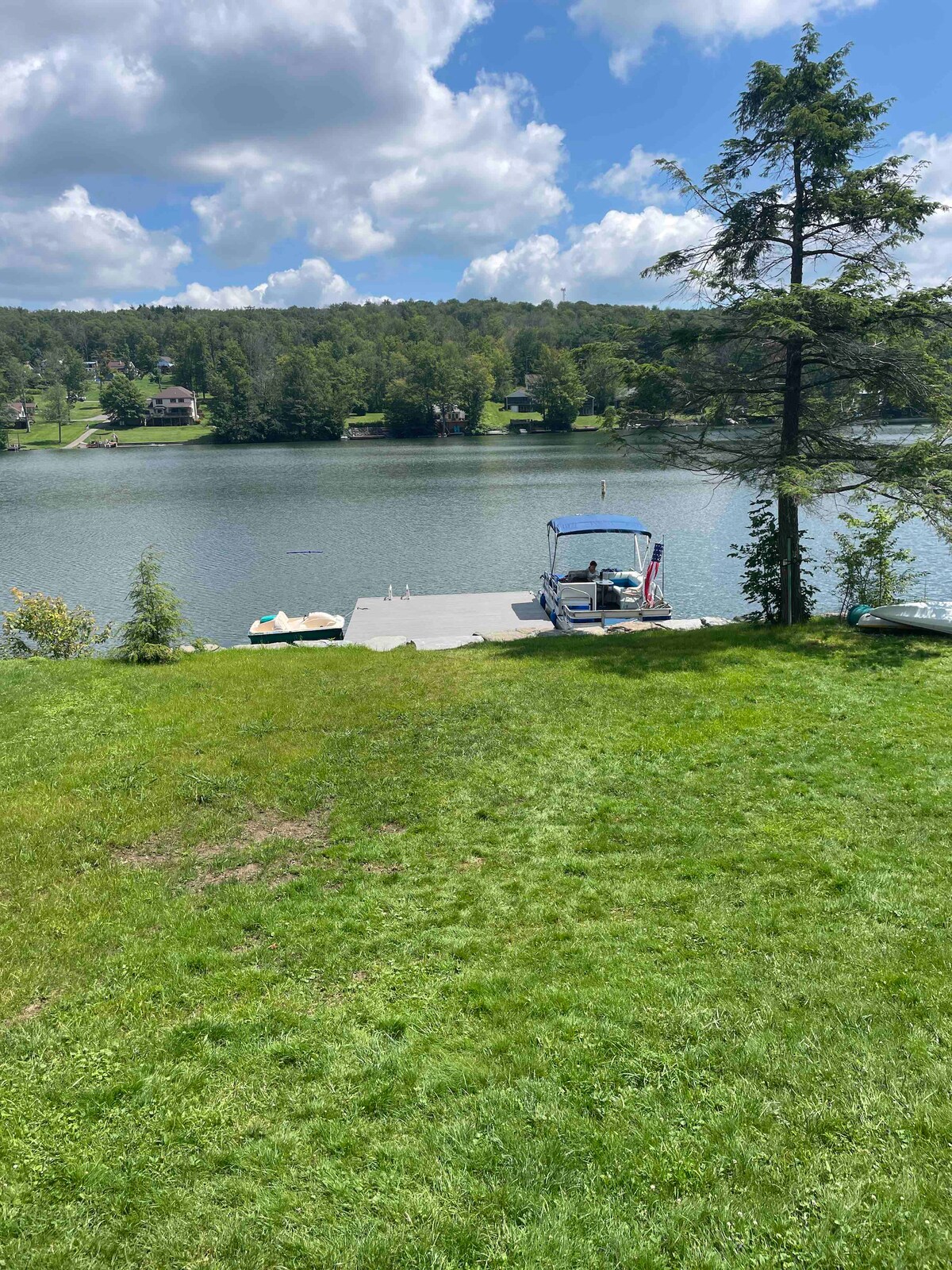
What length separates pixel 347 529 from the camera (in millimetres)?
38062

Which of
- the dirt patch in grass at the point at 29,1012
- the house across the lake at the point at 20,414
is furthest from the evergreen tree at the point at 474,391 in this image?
the dirt patch in grass at the point at 29,1012

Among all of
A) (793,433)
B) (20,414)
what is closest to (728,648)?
(793,433)

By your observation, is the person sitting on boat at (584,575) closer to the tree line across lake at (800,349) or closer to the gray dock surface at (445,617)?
the gray dock surface at (445,617)

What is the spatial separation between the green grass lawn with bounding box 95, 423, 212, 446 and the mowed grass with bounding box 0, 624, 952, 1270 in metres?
111

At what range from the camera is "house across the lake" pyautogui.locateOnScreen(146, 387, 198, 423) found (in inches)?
5000

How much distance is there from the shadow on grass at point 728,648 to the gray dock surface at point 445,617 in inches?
123

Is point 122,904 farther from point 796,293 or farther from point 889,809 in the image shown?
point 796,293

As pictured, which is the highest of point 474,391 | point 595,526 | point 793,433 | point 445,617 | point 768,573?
point 474,391

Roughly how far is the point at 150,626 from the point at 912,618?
13068 mm

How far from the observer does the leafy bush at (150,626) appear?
41.8 feet

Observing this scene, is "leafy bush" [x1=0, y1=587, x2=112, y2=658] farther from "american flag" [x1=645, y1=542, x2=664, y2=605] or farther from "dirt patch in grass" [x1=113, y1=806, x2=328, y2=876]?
"american flag" [x1=645, y1=542, x2=664, y2=605]

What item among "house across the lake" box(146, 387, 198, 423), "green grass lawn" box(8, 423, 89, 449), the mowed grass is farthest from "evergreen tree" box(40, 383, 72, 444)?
the mowed grass

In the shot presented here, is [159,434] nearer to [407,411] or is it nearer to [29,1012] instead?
[407,411]

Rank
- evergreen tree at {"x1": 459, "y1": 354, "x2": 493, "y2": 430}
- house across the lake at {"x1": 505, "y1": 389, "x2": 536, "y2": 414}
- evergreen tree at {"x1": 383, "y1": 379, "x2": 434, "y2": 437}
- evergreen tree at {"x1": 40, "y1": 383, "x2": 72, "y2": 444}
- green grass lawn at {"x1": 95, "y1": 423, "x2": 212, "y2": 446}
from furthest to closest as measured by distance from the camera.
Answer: house across the lake at {"x1": 505, "y1": 389, "x2": 536, "y2": 414} → evergreen tree at {"x1": 40, "y1": 383, "x2": 72, "y2": 444} → evergreen tree at {"x1": 459, "y1": 354, "x2": 493, "y2": 430} → evergreen tree at {"x1": 383, "y1": 379, "x2": 434, "y2": 437} → green grass lawn at {"x1": 95, "y1": 423, "x2": 212, "y2": 446}
